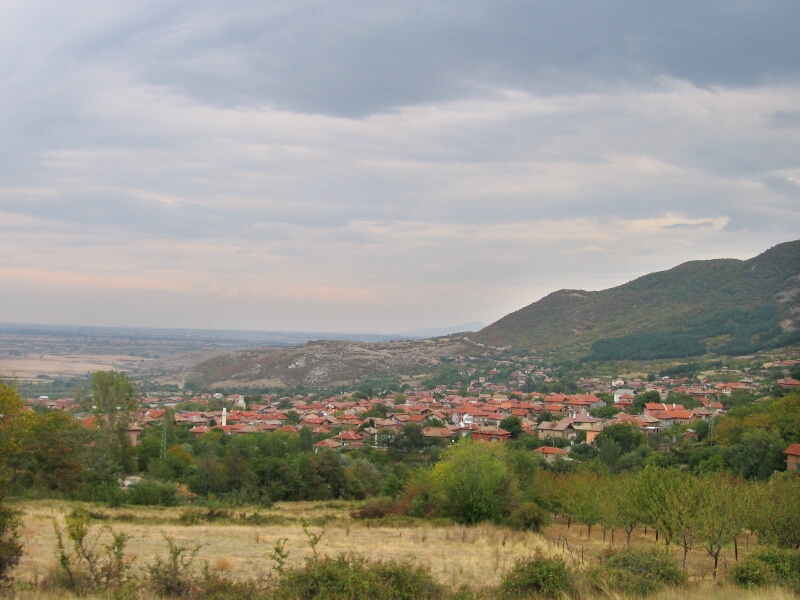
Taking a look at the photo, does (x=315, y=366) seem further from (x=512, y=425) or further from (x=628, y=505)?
(x=628, y=505)

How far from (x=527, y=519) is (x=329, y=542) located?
9071mm

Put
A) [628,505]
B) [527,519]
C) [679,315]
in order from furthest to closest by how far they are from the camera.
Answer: [679,315] → [527,519] → [628,505]

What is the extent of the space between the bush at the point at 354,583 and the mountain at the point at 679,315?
119 metres

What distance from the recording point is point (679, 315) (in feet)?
493

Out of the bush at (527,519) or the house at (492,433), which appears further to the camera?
the house at (492,433)

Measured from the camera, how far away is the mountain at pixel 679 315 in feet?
408

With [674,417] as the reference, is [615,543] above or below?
above

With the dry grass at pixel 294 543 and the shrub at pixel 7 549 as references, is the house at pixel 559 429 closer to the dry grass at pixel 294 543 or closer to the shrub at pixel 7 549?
the dry grass at pixel 294 543

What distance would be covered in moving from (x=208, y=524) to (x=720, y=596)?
17.4 m

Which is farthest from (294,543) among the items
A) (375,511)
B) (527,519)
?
(527,519)

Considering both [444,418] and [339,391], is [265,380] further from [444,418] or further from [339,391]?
[444,418]

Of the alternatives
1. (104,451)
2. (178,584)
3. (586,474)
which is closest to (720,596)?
(178,584)

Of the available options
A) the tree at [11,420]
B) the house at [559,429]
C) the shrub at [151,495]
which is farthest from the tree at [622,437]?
the tree at [11,420]

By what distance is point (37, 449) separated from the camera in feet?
102
